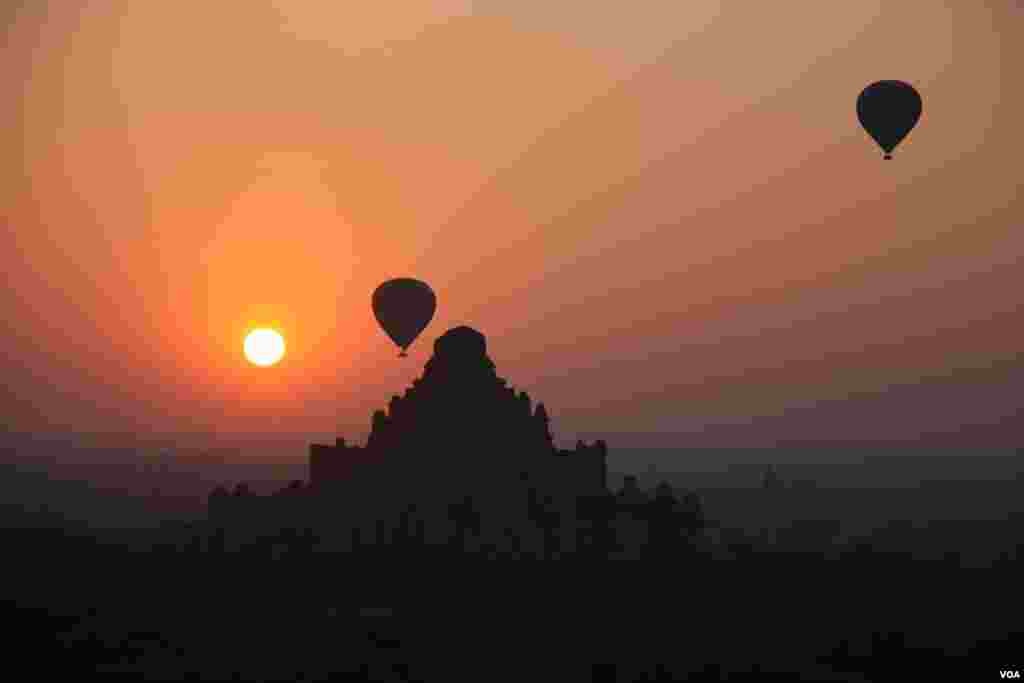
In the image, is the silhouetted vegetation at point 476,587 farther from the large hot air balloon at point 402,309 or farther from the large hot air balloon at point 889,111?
the large hot air balloon at point 889,111

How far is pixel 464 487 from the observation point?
108000 millimetres

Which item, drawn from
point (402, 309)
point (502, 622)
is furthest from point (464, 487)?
point (502, 622)

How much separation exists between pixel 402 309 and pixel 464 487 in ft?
39.3

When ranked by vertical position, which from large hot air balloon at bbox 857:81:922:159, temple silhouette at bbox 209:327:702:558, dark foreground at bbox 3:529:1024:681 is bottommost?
dark foreground at bbox 3:529:1024:681

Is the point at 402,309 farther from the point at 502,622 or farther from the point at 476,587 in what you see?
the point at 502,622

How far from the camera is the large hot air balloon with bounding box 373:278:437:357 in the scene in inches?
4250

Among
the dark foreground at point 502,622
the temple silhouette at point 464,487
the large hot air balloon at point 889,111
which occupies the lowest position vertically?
the dark foreground at point 502,622

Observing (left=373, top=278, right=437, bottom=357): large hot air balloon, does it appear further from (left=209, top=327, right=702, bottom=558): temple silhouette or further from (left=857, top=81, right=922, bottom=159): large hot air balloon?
(left=857, top=81, right=922, bottom=159): large hot air balloon

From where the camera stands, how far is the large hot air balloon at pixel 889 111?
96875 millimetres

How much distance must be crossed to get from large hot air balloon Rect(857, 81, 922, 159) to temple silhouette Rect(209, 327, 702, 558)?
27.7 metres

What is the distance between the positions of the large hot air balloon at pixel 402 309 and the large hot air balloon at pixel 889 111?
1176 inches

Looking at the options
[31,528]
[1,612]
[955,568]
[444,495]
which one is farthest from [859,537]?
[1,612]

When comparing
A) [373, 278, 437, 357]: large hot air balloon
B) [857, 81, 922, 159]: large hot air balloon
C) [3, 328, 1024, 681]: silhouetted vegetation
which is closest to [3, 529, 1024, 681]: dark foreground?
[3, 328, 1024, 681]: silhouetted vegetation

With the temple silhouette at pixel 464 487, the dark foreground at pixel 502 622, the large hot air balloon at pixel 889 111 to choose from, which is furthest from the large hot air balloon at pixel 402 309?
the large hot air balloon at pixel 889 111
